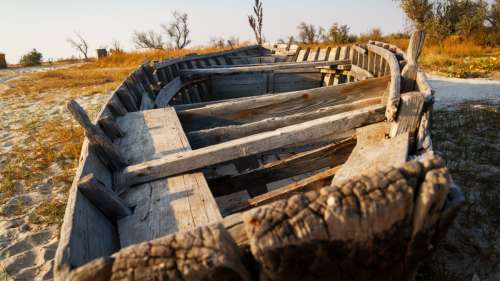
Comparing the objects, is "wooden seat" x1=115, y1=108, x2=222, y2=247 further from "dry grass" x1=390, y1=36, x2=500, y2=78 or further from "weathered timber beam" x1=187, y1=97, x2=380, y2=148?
"dry grass" x1=390, y1=36, x2=500, y2=78

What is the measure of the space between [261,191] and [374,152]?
105cm

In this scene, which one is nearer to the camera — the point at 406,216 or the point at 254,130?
the point at 406,216

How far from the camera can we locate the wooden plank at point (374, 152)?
1.72m

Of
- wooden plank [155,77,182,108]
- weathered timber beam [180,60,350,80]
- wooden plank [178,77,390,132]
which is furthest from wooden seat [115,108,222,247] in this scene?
weathered timber beam [180,60,350,80]

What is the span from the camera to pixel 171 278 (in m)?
0.86

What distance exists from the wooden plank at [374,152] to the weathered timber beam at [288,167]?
171 millimetres

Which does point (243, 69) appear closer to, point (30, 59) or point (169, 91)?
point (169, 91)

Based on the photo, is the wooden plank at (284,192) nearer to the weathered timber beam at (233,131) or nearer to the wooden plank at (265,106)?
the weathered timber beam at (233,131)

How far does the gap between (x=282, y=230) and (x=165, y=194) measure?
1.09 m

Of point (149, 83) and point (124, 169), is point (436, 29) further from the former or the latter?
point (124, 169)

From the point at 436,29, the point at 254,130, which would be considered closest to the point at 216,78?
the point at 254,130

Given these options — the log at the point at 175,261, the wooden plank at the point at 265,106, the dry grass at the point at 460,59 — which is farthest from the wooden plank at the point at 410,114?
the dry grass at the point at 460,59

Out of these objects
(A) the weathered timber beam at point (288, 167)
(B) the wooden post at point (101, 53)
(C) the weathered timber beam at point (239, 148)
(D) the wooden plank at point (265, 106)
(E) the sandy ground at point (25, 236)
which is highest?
(B) the wooden post at point (101, 53)

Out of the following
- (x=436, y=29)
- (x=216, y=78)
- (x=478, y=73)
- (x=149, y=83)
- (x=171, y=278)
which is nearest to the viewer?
(x=171, y=278)
